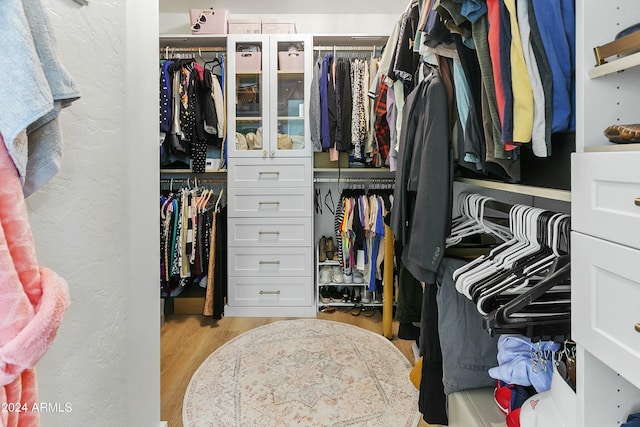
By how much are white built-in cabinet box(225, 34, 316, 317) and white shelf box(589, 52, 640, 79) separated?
232 centimetres

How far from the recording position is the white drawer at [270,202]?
2994 millimetres

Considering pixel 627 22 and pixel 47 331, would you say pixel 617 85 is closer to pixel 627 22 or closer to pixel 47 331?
pixel 627 22

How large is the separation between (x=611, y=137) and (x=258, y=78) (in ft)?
8.77

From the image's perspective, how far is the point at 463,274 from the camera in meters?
1.19

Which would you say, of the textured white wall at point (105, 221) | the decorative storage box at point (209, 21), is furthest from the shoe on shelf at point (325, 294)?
the decorative storage box at point (209, 21)

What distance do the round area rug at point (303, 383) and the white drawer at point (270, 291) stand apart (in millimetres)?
377

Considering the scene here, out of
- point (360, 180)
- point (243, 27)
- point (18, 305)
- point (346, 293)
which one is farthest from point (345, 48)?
point (18, 305)

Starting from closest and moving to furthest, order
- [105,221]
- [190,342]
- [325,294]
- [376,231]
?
[105,221] → [190,342] → [376,231] → [325,294]

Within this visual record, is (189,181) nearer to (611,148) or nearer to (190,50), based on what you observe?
(190,50)

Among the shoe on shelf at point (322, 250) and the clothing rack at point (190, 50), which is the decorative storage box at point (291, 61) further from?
the shoe on shelf at point (322, 250)

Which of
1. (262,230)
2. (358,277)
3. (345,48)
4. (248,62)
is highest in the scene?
(345,48)

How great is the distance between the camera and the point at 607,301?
28.7 inches

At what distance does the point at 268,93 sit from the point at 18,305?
8.57 ft

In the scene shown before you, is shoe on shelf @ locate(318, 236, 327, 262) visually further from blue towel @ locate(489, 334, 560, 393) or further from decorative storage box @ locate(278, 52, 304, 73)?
blue towel @ locate(489, 334, 560, 393)
